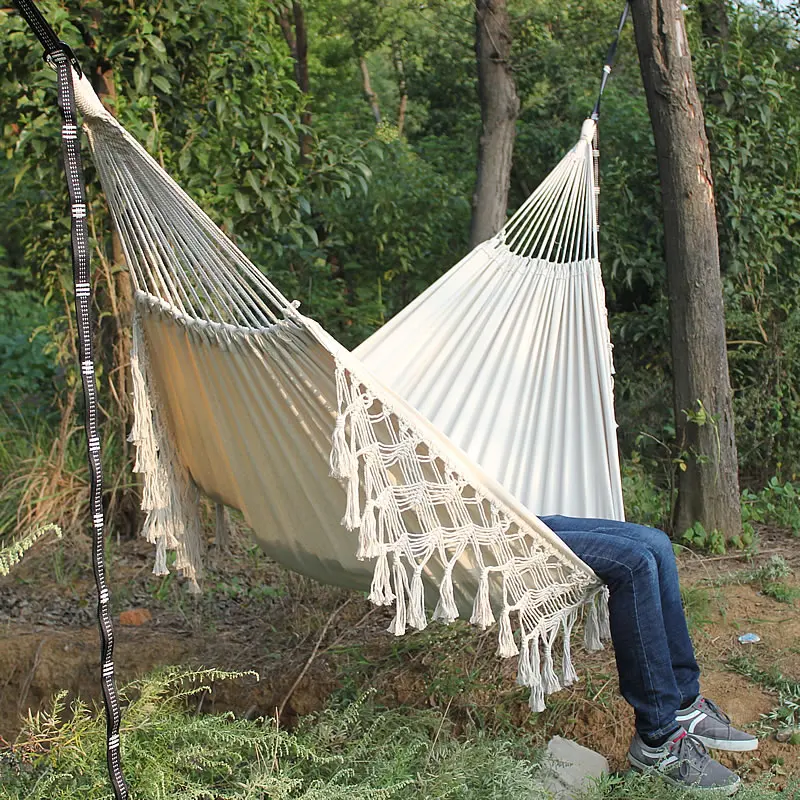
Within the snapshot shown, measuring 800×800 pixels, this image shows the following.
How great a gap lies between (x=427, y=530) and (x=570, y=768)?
592mm

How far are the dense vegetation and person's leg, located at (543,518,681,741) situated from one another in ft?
4.46

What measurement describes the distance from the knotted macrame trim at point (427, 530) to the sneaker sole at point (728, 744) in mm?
314

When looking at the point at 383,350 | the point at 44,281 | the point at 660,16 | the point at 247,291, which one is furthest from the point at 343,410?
the point at 44,281

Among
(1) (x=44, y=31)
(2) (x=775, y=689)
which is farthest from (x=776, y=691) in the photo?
(1) (x=44, y=31)

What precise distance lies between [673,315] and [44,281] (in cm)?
198

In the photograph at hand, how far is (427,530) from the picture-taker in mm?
1585

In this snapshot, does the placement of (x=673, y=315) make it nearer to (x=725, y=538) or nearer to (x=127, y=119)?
(x=725, y=538)

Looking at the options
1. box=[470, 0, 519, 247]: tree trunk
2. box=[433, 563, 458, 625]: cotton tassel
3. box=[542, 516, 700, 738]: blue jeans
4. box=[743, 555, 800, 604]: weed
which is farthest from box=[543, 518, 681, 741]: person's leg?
box=[470, 0, 519, 247]: tree trunk

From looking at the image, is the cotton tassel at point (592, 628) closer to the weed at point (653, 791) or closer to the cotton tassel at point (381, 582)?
the weed at point (653, 791)

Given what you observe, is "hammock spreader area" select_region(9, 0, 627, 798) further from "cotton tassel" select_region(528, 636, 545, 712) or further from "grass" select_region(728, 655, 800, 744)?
"grass" select_region(728, 655, 800, 744)

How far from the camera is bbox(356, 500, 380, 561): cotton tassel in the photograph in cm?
154

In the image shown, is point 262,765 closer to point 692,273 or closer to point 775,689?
point 775,689

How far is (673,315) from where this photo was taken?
2838mm

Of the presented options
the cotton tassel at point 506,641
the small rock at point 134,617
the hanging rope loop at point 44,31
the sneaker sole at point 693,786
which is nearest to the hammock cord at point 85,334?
the hanging rope loop at point 44,31
